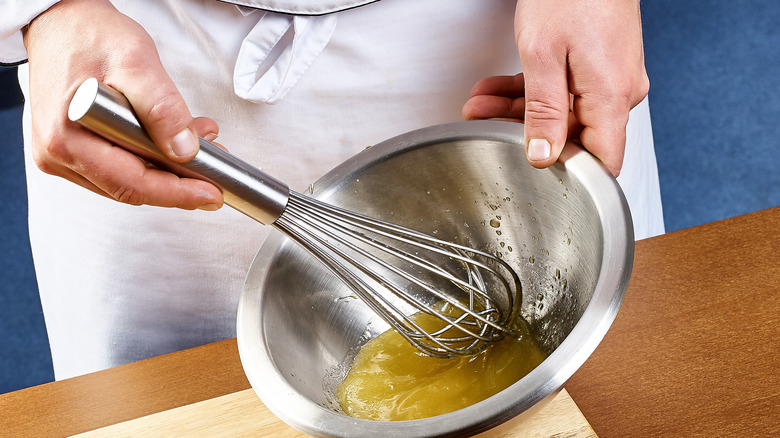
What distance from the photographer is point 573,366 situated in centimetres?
40

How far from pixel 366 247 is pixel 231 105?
0.19 m

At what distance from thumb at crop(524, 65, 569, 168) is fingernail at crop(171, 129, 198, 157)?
22cm

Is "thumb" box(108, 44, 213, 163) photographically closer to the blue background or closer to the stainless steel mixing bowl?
the stainless steel mixing bowl

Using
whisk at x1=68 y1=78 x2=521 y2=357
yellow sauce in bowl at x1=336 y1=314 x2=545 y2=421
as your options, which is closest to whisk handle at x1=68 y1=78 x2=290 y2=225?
whisk at x1=68 y1=78 x2=521 y2=357

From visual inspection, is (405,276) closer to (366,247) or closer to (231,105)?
(366,247)

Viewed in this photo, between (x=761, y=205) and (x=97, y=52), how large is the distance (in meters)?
1.41

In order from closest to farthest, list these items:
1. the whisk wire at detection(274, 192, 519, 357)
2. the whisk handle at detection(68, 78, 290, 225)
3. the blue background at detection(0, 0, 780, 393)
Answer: the whisk handle at detection(68, 78, 290, 225) < the whisk wire at detection(274, 192, 519, 357) < the blue background at detection(0, 0, 780, 393)

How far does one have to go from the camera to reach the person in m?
0.50

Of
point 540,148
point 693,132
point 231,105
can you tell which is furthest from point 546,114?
point 693,132

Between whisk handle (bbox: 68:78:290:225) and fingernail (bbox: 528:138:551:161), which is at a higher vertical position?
whisk handle (bbox: 68:78:290:225)

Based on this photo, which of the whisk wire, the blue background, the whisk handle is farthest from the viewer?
the blue background

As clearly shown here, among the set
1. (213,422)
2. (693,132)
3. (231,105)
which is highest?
(231,105)

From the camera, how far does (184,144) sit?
0.44m

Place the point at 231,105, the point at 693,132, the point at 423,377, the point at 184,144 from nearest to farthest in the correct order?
the point at 184,144 → the point at 423,377 → the point at 231,105 → the point at 693,132
